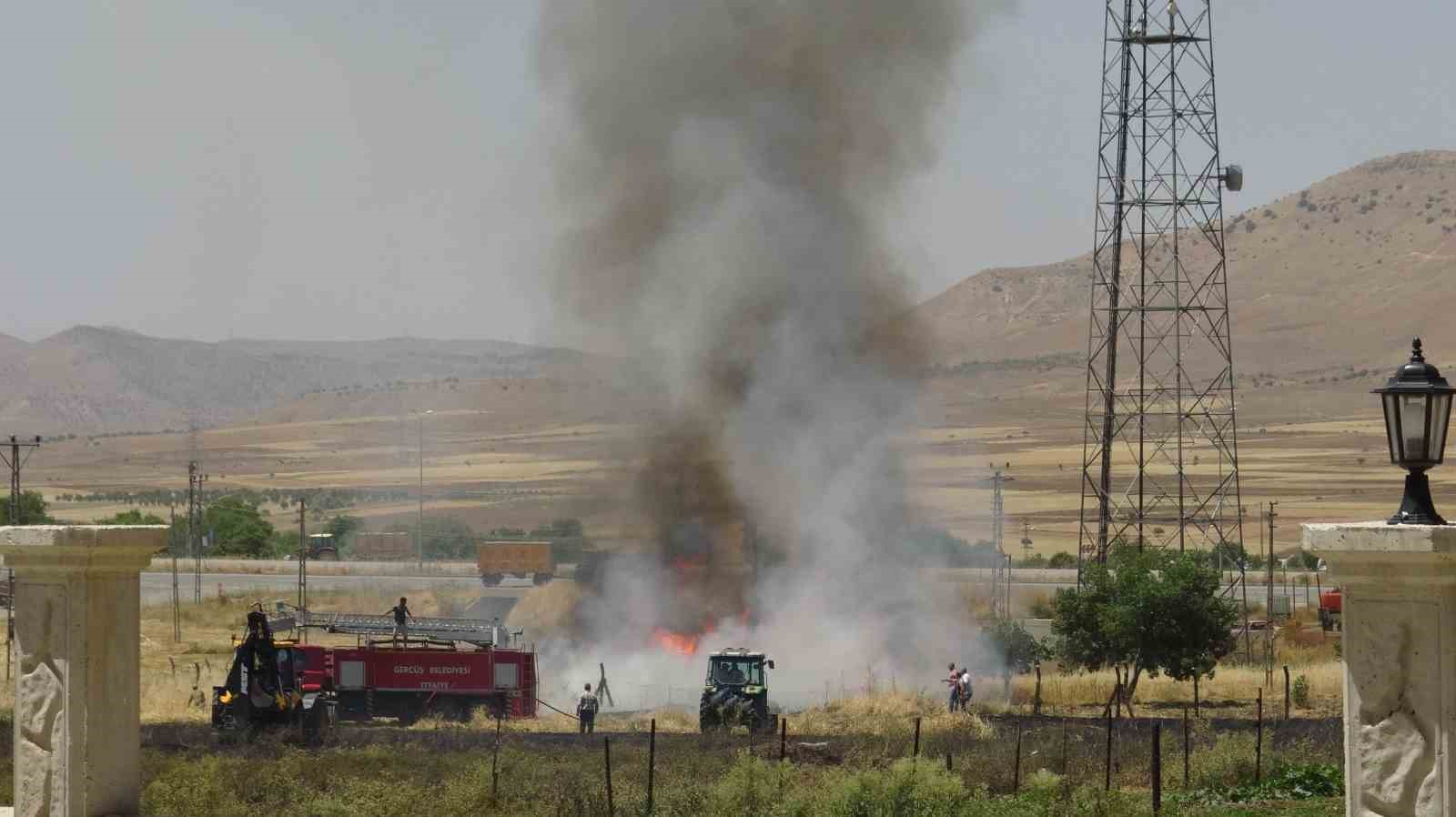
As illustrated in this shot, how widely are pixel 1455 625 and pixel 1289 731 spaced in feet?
75.9

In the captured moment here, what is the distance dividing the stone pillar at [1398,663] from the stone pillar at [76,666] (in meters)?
8.01

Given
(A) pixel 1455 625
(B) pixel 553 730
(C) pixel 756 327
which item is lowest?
(B) pixel 553 730

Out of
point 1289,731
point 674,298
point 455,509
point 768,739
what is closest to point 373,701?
point 768,739

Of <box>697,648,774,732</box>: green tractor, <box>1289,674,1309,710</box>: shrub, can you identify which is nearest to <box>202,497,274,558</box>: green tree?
<box>697,648,774,732</box>: green tractor

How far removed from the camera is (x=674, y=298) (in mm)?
56969

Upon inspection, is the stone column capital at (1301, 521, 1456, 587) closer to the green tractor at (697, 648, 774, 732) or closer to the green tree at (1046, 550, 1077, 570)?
the green tractor at (697, 648, 774, 732)

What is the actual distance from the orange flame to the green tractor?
1048 centimetres

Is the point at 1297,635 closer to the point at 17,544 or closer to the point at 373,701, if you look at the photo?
the point at 373,701

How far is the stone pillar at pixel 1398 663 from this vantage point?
969cm

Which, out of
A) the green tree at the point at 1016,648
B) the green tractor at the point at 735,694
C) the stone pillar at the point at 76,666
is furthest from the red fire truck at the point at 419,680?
the stone pillar at the point at 76,666

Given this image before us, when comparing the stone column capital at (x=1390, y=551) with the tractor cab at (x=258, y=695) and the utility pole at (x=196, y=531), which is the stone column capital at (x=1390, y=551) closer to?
the tractor cab at (x=258, y=695)

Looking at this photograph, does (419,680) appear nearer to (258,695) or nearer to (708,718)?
(258,695)

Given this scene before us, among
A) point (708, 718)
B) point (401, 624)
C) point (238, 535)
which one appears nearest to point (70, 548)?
point (708, 718)

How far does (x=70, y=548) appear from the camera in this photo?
42.3ft
